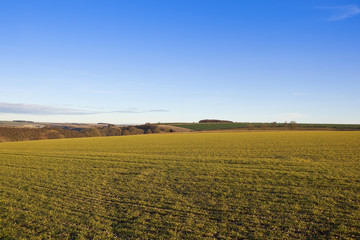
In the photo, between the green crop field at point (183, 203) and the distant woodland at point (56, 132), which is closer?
the green crop field at point (183, 203)

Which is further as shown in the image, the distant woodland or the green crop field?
the distant woodland

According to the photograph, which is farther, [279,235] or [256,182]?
[256,182]

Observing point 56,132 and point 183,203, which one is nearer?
point 183,203

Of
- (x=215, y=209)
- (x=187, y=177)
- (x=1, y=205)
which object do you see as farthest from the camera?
(x=187, y=177)

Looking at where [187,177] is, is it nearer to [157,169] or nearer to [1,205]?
[157,169]

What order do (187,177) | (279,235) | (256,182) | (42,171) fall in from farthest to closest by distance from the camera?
(42,171)
(187,177)
(256,182)
(279,235)

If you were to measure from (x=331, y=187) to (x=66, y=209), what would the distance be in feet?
41.2

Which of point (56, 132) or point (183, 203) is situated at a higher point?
point (56, 132)

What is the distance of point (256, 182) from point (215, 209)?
485 centimetres

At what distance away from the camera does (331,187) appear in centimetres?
1216

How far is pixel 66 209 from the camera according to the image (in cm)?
957

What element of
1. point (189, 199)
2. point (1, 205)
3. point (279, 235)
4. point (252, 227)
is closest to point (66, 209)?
point (1, 205)

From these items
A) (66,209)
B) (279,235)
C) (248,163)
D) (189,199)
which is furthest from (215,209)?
(248,163)

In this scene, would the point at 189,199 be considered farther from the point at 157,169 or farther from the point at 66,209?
the point at 157,169
